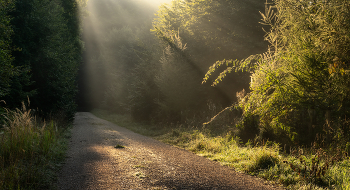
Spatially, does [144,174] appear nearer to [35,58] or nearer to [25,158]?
[25,158]

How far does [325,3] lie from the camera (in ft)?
14.1

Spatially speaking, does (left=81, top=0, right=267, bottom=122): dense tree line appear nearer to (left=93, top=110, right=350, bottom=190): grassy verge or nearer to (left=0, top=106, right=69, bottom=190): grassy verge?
(left=93, top=110, right=350, bottom=190): grassy verge

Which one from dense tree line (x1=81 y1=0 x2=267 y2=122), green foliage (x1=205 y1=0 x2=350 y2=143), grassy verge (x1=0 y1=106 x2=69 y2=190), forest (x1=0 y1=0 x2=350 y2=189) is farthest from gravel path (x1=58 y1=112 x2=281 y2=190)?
dense tree line (x1=81 y1=0 x2=267 y2=122)

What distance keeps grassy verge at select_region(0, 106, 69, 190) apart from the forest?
0.70ft

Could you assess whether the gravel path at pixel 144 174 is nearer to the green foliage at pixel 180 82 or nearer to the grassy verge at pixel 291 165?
the grassy verge at pixel 291 165

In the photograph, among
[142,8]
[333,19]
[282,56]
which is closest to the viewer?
[333,19]

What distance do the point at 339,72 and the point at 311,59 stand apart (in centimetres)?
63

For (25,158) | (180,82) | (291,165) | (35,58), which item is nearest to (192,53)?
(180,82)

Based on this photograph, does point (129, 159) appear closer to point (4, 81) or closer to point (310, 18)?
point (310, 18)

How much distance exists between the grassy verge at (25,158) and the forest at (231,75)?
8.4 inches

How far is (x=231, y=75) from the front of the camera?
12383 mm

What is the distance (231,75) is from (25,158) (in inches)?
416

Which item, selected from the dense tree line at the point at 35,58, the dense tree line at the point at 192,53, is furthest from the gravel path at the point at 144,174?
the dense tree line at the point at 192,53

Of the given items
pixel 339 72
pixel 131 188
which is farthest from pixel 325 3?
pixel 131 188
